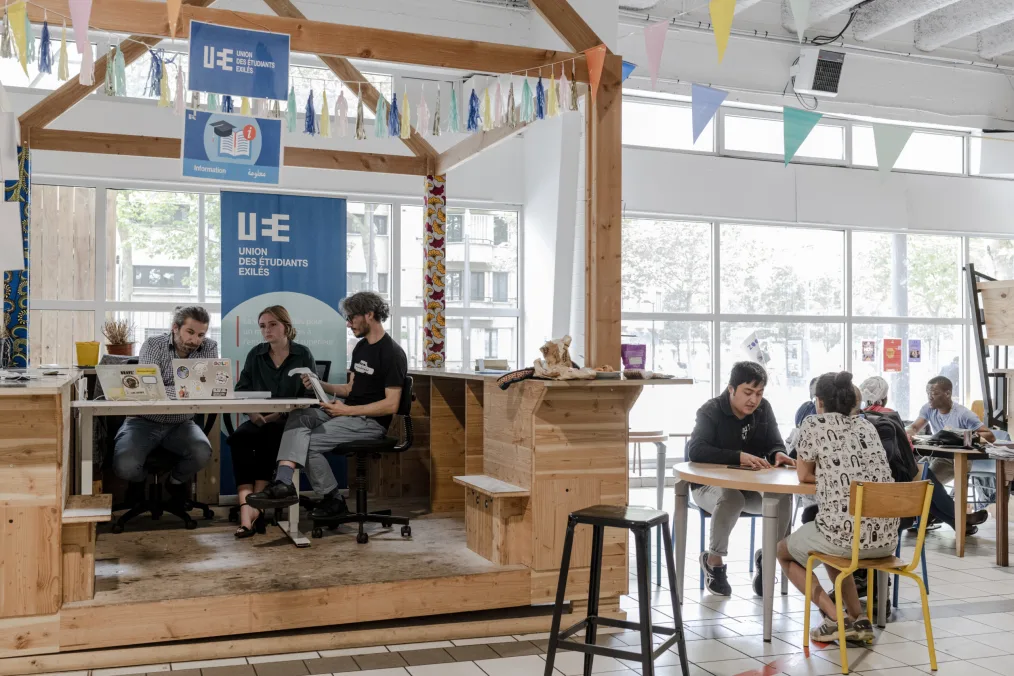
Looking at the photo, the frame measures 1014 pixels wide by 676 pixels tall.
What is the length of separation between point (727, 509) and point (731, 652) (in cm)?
103

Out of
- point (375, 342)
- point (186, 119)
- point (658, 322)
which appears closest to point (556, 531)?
point (375, 342)

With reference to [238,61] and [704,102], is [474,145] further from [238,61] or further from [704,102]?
[238,61]

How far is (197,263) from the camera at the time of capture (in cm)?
850

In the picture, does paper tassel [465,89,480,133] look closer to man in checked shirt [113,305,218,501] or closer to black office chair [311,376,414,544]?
black office chair [311,376,414,544]

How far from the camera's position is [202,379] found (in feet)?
16.4

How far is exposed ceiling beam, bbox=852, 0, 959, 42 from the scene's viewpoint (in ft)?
29.8

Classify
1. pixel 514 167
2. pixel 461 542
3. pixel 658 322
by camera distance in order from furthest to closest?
pixel 658 322 → pixel 514 167 → pixel 461 542

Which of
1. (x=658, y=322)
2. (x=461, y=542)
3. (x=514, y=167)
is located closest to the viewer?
(x=461, y=542)

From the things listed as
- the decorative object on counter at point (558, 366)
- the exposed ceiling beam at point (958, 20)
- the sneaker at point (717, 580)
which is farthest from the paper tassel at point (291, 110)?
the exposed ceiling beam at point (958, 20)

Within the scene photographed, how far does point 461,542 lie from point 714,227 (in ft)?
20.1

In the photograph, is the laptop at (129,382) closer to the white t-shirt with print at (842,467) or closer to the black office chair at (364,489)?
the black office chair at (364,489)

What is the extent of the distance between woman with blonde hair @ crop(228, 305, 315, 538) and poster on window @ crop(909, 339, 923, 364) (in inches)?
317

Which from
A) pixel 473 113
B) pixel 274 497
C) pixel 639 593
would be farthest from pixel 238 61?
pixel 639 593

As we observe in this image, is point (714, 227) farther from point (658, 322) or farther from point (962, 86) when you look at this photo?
point (962, 86)
